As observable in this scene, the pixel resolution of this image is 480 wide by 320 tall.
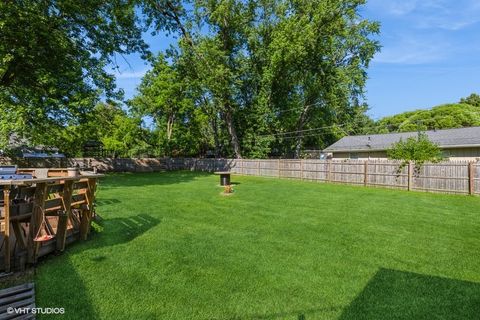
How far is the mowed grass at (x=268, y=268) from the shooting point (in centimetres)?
353

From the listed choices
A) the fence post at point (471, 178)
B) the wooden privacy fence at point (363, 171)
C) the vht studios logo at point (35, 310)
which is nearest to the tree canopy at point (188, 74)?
the wooden privacy fence at point (363, 171)

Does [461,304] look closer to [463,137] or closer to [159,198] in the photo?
[159,198]

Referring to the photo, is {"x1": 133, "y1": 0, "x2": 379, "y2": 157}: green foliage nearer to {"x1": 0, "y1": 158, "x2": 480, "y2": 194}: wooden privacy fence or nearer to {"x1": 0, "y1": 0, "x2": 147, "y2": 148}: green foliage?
{"x1": 0, "y1": 158, "x2": 480, "y2": 194}: wooden privacy fence

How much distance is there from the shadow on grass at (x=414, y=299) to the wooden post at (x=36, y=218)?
3943mm

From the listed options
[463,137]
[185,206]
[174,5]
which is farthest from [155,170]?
[463,137]

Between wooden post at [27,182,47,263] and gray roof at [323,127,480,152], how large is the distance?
22348 mm

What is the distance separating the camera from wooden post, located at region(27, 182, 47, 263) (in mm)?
4336

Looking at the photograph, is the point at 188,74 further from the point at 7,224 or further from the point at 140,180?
the point at 7,224

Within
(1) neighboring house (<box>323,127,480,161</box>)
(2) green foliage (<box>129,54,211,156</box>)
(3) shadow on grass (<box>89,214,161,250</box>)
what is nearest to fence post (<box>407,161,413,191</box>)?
(1) neighboring house (<box>323,127,480,161</box>)

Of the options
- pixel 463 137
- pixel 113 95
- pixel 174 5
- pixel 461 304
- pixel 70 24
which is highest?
pixel 174 5

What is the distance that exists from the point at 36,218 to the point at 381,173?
600 inches

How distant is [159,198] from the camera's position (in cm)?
1145

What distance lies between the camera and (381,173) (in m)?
16.1

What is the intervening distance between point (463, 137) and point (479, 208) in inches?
595
